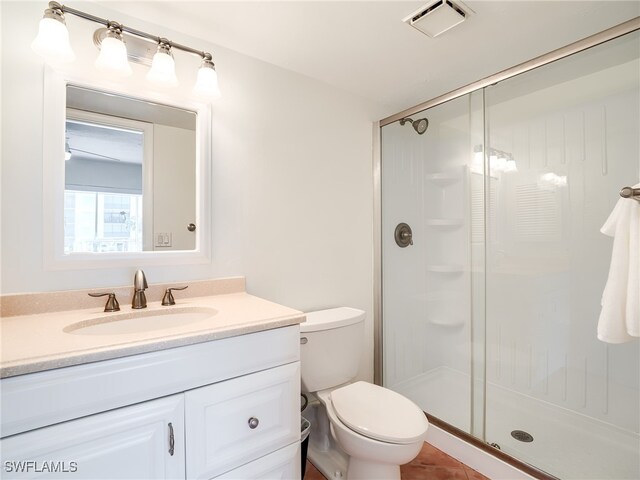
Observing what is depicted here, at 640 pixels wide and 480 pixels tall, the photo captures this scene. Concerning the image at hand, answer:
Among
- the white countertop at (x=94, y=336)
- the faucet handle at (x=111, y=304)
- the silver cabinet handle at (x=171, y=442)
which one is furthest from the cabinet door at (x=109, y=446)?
the faucet handle at (x=111, y=304)

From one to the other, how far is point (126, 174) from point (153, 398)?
906 mm

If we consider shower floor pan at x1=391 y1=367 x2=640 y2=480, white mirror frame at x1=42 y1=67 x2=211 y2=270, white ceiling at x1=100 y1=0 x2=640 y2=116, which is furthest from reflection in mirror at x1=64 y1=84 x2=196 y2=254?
shower floor pan at x1=391 y1=367 x2=640 y2=480

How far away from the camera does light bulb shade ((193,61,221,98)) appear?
4.37ft

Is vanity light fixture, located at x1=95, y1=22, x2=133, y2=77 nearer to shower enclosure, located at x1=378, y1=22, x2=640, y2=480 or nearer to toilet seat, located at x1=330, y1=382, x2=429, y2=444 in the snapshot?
shower enclosure, located at x1=378, y1=22, x2=640, y2=480

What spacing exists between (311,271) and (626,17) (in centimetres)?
181

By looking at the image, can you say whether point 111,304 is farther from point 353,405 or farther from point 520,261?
point 520,261

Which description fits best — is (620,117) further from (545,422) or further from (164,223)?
(164,223)

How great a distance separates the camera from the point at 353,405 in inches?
55.5

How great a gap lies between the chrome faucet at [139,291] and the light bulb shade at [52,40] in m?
0.79

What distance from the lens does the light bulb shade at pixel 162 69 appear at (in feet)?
4.07

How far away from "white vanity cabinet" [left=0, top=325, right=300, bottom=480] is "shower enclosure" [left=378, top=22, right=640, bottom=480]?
1215 millimetres

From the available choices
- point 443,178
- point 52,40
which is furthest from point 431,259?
point 52,40

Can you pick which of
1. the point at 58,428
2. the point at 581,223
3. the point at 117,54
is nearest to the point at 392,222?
the point at 581,223

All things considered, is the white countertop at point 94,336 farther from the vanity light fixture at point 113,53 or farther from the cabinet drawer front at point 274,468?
the vanity light fixture at point 113,53
